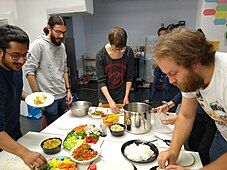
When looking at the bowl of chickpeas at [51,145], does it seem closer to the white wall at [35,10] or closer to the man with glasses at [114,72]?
the man with glasses at [114,72]

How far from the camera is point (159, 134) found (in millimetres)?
1373

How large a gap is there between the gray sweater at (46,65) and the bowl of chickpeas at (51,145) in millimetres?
964

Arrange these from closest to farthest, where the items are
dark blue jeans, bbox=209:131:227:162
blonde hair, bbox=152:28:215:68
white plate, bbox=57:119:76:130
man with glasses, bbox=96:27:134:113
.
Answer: blonde hair, bbox=152:28:215:68 < dark blue jeans, bbox=209:131:227:162 < white plate, bbox=57:119:76:130 < man with glasses, bbox=96:27:134:113

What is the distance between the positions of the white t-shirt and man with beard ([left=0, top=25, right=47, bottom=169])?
91cm

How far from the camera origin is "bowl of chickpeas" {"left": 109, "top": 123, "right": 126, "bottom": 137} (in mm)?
1332

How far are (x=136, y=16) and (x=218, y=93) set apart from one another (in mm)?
5059

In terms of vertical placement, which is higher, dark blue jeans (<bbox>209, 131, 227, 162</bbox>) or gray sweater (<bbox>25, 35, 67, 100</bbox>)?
gray sweater (<bbox>25, 35, 67, 100</bbox>)

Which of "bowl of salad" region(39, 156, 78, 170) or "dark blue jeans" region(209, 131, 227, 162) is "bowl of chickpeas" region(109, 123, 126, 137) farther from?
"dark blue jeans" region(209, 131, 227, 162)

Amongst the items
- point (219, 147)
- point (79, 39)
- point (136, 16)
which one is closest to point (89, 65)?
point (79, 39)

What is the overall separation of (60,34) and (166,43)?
143cm

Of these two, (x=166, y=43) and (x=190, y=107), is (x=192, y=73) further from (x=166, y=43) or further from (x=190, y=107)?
(x=190, y=107)

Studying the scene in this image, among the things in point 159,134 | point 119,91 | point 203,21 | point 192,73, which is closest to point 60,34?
point 119,91

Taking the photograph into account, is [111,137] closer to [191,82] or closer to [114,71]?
[191,82]

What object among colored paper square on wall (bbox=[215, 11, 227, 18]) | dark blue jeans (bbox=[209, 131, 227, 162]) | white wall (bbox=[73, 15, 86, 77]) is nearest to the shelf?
white wall (bbox=[73, 15, 86, 77])
